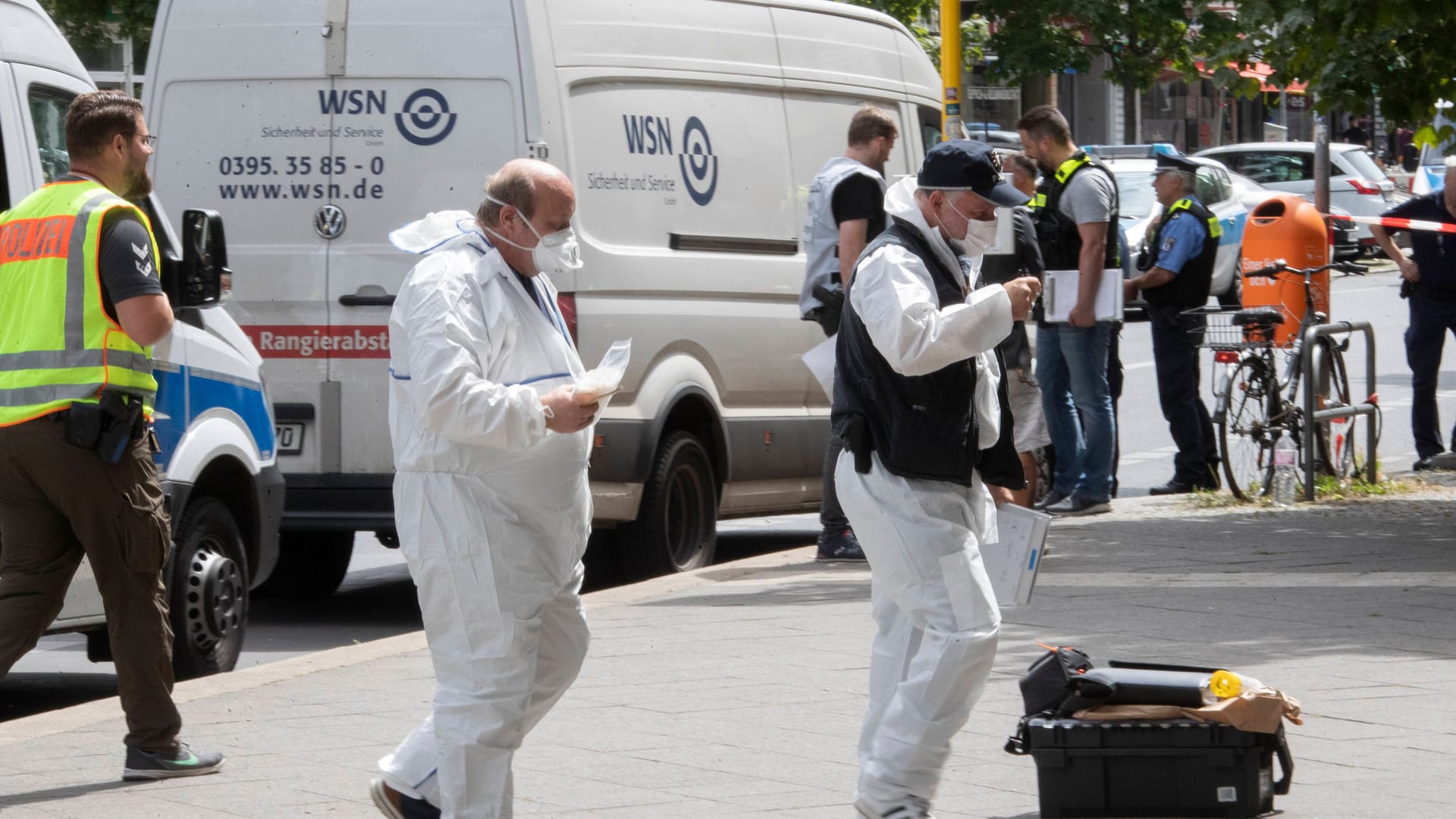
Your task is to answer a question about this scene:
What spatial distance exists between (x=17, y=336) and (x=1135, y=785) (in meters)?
3.08

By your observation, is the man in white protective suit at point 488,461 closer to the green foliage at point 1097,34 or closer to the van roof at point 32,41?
the van roof at point 32,41

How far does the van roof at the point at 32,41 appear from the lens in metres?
6.91

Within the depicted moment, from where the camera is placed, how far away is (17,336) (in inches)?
215

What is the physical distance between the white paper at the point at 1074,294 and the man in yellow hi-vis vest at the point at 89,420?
571cm

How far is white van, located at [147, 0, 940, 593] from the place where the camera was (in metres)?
8.66

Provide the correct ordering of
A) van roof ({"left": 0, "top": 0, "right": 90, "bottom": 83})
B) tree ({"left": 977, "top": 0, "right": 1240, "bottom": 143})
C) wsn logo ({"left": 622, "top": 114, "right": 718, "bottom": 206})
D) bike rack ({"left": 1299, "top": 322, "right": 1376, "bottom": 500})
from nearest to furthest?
A: van roof ({"left": 0, "top": 0, "right": 90, "bottom": 83})
wsn logo ({"left": 622, "top": 114, "right": 718, "bottom": 206})
bike rack ({"left": 1299, "top": 322, "right": 1376, "bottom": 500})
tree ({"left": 977, "top": 0, "right": 1240, "bottom": 143})

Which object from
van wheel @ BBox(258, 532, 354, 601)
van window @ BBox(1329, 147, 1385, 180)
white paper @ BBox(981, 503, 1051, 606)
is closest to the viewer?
white paper @ BBox(981, 503, 1051, 606)

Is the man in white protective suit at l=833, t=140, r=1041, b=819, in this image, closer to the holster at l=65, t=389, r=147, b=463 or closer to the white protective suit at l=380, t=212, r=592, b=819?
the white protective suit at l=380, t=212, r=592, b=819

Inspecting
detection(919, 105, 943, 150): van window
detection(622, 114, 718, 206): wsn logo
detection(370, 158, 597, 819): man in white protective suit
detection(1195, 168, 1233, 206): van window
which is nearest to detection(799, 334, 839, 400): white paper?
detection(370, 158, 597, 819): man in white protective suit

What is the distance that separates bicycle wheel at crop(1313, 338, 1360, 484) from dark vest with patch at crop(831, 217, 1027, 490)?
701 centimetres

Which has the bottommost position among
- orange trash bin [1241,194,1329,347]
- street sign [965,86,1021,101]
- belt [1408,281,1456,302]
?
belt [1408,281,1456,302]

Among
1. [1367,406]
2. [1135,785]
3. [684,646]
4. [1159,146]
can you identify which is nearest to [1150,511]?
[1367,406]

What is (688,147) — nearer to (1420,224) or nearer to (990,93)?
(1420,224)

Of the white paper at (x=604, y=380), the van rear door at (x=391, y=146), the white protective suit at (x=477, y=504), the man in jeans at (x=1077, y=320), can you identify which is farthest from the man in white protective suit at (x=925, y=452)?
the man in jeans at (x=1077, y=320)
